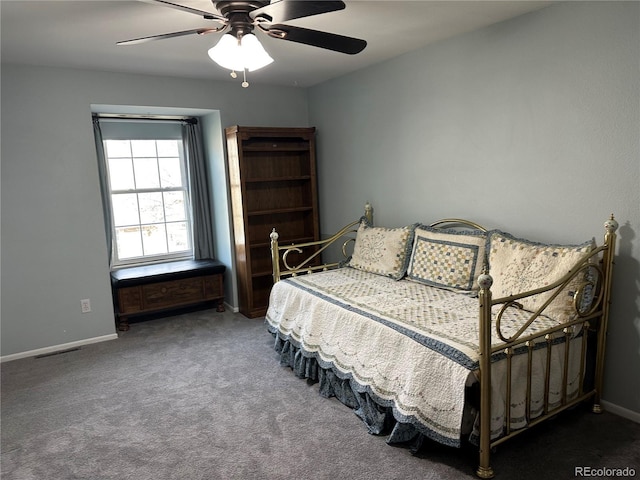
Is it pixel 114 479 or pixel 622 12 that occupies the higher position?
pixel 622 12

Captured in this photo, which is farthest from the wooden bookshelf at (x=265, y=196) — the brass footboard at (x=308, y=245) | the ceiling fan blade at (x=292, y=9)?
the ceiling fan blade at (x=292, y=9)

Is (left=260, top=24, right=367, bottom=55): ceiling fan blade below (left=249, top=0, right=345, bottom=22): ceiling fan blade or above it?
below

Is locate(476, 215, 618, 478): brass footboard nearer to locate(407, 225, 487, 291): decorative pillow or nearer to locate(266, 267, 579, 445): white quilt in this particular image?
locate(266, 267, 579, 445): white quilt

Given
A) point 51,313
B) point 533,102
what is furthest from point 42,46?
point 533,102

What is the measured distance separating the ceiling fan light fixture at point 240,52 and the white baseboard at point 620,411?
2.61m

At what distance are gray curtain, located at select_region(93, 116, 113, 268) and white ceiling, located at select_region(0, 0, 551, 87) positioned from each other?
2.53 feet

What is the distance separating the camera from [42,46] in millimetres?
2957

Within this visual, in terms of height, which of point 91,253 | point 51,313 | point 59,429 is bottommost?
point 59,429

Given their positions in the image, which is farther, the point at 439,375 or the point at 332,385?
the point at 332,385

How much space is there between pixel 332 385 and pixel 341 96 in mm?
2723

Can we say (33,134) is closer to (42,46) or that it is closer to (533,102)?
(42,46)

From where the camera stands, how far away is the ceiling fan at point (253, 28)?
1.86 metres

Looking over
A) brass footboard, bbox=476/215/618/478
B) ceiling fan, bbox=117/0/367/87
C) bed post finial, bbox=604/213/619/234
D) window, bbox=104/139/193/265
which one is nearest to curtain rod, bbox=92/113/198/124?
window, bbox=104/139/193/265

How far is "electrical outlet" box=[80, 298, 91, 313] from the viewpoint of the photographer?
383 cm
